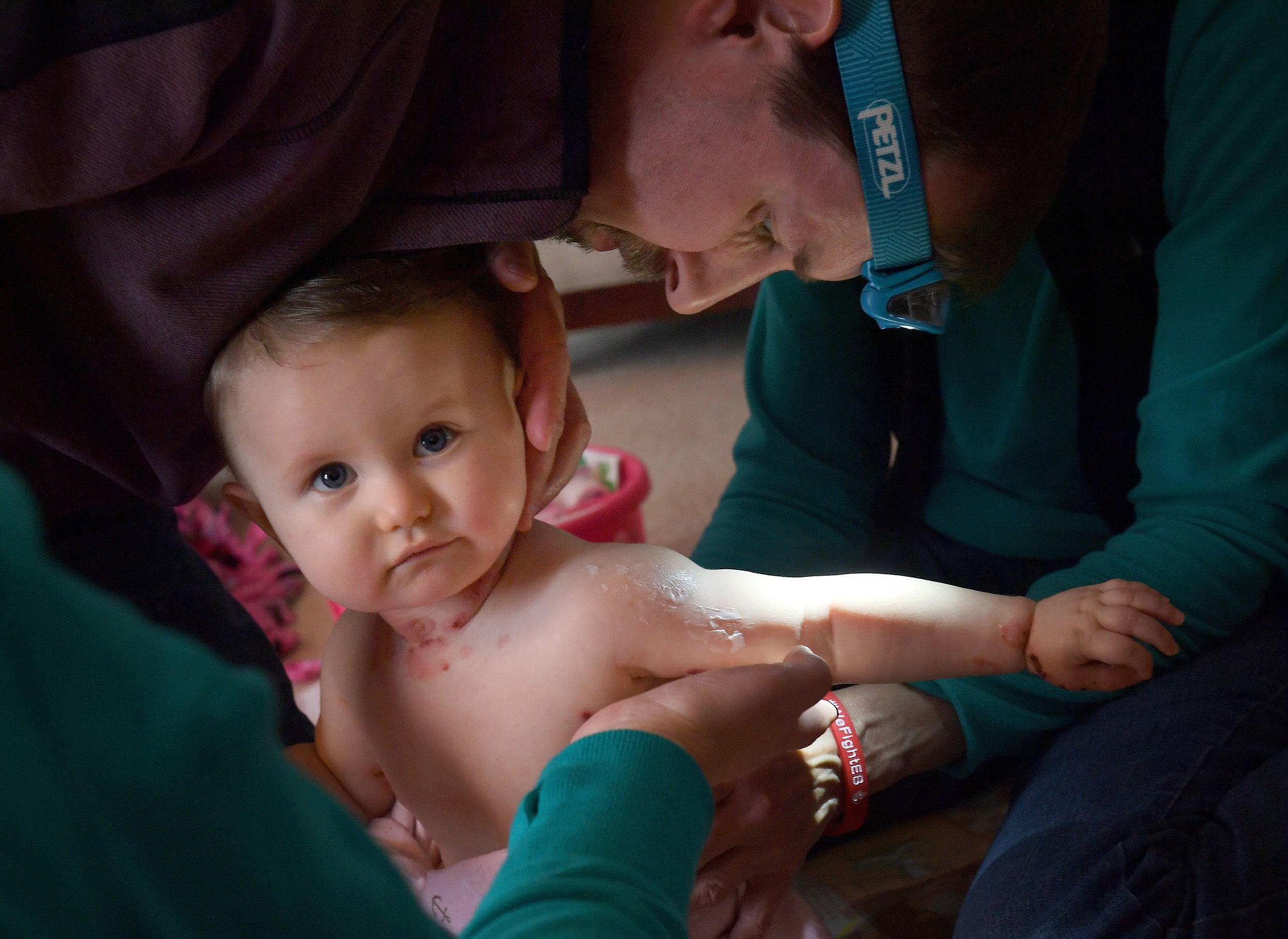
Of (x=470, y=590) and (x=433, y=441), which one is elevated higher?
(x=433, y=441)

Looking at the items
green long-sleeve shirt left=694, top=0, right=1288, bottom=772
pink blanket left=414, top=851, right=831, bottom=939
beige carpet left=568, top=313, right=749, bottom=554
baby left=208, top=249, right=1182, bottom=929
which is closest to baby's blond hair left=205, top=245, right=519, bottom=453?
baby left=208, top=249, right=1182, bottom=929

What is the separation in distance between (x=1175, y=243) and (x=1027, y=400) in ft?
0.68

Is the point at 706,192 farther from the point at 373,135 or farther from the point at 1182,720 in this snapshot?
the point at 1182,720

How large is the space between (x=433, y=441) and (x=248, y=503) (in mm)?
197

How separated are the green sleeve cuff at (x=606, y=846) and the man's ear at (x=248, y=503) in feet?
1.27

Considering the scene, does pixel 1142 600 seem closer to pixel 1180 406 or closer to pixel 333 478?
pixel 1180 406

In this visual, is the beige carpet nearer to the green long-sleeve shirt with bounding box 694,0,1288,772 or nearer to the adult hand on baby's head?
the green long-sleeve shirt with bounding box 694,0,1288,772

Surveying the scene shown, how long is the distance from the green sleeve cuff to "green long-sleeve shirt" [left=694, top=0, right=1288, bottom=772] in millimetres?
492

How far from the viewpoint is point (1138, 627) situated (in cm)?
76

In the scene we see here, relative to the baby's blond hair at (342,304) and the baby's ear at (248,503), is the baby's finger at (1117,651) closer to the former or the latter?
the baby's blond hair at (342,304)

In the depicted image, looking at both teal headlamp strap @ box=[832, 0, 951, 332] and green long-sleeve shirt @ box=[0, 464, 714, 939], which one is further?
teal headlamp strap @ box=[832, 0, 951, 332]

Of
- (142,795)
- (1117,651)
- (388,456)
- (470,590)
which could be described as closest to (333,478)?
(388,456)

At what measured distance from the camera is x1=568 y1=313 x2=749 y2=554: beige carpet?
1.94 meters

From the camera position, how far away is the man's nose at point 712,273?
0.85m
